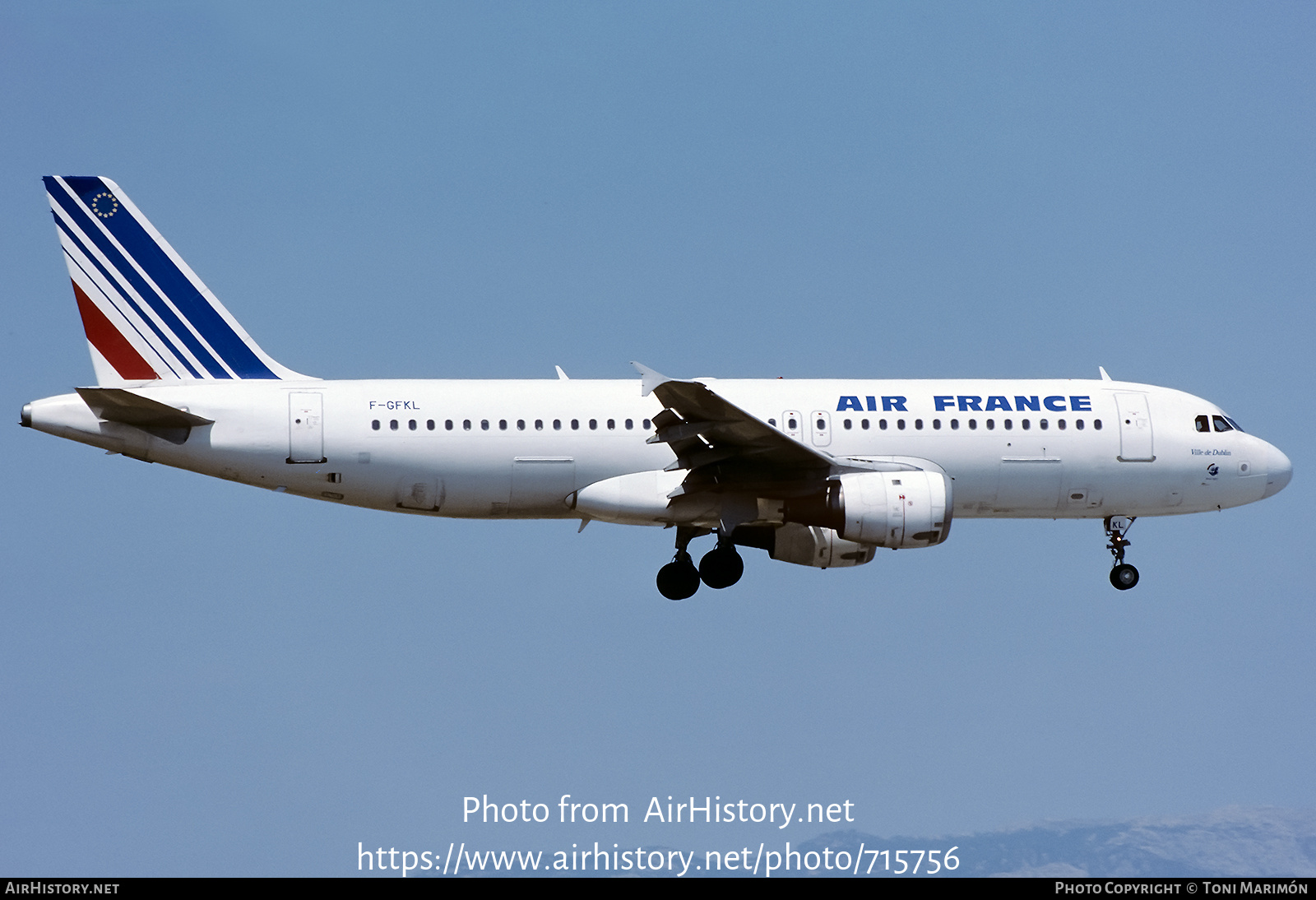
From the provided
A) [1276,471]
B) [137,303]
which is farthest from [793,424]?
[137,303]

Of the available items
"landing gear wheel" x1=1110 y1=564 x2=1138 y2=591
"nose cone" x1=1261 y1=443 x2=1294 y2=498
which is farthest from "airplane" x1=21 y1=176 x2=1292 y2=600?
"landing gear wheel" x1=1110 y1=564 x2=1138 y2=591

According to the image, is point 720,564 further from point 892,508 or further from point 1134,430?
point 1134,430

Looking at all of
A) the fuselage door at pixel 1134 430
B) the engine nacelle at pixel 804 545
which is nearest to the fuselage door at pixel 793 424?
the engine nacelle at pixel 804 545

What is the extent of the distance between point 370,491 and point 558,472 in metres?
3.66

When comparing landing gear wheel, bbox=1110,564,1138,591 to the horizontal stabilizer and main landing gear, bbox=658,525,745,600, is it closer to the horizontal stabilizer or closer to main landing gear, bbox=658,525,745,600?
main landing gear, bbox=658,525,745,600

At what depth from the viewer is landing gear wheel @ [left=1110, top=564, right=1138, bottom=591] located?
106 feet

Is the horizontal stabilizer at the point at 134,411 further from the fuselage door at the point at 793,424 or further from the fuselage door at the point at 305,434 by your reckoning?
the fuselage door at the point at 793,424

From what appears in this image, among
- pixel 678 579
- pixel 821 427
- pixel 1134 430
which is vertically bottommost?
pixel 678 579

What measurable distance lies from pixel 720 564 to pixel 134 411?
1199 centimetres

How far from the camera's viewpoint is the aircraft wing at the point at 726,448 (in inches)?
1069

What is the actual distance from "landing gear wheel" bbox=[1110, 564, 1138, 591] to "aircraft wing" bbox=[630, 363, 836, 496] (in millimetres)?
7422

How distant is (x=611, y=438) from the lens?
95.9 feet

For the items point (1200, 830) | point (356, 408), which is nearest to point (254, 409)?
point (356, 408)
